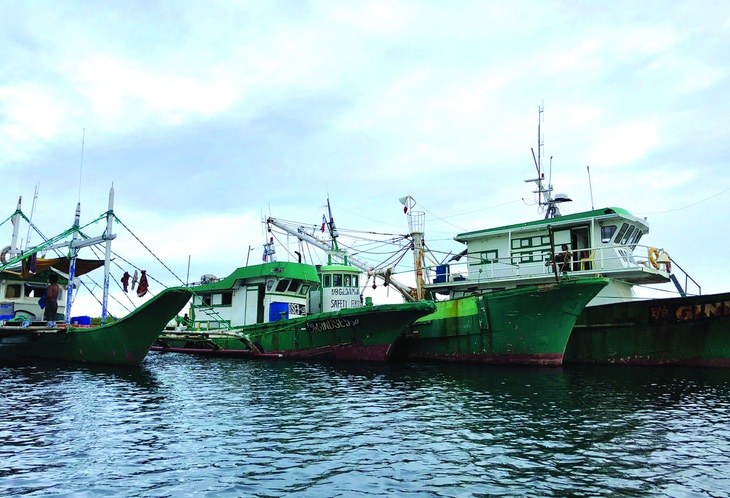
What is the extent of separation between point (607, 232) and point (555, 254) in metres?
3.67

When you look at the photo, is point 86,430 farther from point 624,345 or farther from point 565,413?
point 624,345

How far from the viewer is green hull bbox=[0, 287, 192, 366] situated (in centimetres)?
1973

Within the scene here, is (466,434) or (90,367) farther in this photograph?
(90,367)

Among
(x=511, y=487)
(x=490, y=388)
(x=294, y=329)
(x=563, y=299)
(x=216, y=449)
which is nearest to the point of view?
(x=511, y=487)

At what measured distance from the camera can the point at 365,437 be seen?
9.66 metres

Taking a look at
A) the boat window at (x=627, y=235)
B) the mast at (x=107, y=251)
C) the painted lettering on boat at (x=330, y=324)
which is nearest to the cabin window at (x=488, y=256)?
the boat window at (x=627, y=235)

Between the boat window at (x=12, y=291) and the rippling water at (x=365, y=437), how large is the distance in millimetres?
11146

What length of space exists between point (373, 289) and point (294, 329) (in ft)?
18.8

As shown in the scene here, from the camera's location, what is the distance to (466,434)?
9.88 metres

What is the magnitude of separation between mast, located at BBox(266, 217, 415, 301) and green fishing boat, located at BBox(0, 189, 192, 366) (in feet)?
36.4

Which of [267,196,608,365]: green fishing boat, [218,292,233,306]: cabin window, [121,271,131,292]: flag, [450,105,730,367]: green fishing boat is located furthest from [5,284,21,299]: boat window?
[450,105,730,367]: green fishing boat

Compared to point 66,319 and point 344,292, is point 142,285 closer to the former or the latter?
point 66,319

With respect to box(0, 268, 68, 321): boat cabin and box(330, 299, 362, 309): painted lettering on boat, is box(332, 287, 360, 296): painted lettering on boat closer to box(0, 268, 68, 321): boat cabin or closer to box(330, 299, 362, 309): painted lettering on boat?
box(330, 299, 362, 309): painted lettering on boat

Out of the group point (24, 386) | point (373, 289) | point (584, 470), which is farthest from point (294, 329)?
point (584, 470)
